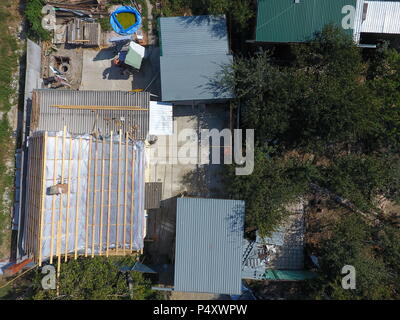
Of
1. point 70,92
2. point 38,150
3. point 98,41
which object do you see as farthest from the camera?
point 98,41

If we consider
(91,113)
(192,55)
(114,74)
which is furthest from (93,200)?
(192,55)

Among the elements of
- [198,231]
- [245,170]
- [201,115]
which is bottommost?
[198,231]

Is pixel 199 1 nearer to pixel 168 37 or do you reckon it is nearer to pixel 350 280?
pixel 168 37

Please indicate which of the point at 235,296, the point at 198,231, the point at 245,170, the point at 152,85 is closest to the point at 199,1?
the point at 152,85

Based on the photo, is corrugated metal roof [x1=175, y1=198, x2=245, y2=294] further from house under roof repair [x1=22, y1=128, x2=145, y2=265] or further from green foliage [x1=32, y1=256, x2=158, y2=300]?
green foliage [x1=32, y1=256, x2=158, y2=300]

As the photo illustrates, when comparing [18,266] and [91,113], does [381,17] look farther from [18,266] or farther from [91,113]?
[18,266]

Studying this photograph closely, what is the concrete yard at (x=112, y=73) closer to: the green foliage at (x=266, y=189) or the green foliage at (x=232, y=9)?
the green foliage at (x=232, y=9)

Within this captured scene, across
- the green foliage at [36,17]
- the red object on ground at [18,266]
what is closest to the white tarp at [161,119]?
the green foliage at [36,17]
